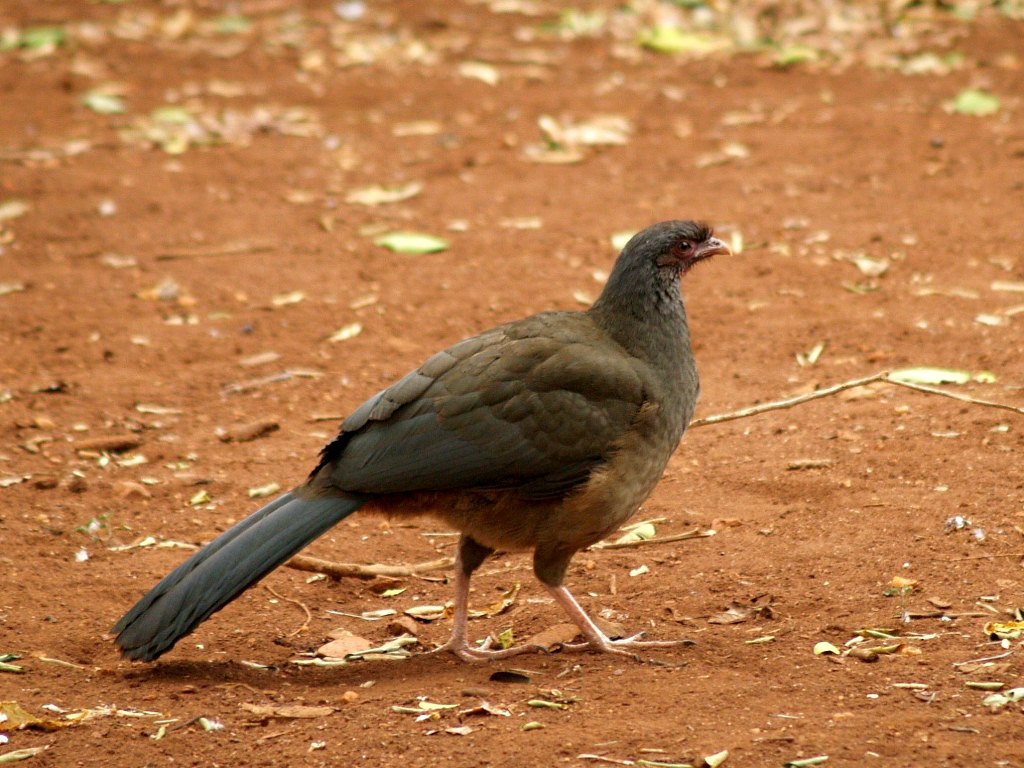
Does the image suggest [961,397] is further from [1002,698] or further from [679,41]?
[679,41]

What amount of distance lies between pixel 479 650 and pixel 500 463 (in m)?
0.68

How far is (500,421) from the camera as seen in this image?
4836 millimetres

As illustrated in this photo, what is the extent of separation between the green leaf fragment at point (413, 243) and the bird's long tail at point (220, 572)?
4.26 m

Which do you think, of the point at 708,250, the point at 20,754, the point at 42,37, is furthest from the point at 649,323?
the point at 42,37

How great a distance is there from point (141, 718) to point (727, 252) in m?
2.87

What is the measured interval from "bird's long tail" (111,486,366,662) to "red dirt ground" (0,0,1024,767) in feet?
0.66

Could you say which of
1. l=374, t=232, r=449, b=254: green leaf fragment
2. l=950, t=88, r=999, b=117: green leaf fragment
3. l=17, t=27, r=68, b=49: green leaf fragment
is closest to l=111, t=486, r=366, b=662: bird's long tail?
l=374, t=232, r=449, b=254: green leaf fragment

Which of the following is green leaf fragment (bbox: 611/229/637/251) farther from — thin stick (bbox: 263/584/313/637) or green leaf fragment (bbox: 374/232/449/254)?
thin stick (bbox: 263/584/313/637)

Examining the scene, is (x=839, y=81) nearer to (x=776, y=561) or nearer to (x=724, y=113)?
(x=724, y=113)

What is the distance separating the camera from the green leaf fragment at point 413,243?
8.88m

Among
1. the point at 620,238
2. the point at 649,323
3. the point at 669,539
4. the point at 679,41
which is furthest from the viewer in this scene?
the point at 679,41

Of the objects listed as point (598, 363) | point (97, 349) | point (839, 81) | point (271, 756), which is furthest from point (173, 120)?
point (271, 756)

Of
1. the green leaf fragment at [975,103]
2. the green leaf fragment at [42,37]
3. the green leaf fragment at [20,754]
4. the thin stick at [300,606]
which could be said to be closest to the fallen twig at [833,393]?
the thin stick at [300,606]

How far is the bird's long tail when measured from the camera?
4500 millimetres
